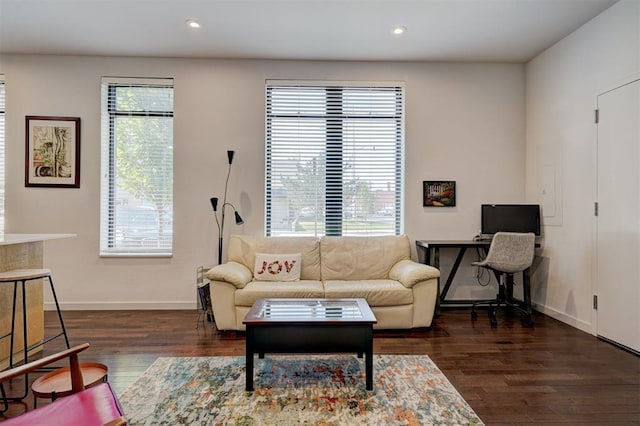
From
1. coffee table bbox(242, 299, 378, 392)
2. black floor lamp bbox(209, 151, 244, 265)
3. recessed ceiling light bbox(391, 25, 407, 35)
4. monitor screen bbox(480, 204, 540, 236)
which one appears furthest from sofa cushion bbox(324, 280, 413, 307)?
recessed ceiling light bbox(391, 25, 407, 35)

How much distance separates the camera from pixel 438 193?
170 inches

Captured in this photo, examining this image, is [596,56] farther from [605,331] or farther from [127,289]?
[127,289]

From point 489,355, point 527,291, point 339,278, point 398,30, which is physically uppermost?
point 398,30

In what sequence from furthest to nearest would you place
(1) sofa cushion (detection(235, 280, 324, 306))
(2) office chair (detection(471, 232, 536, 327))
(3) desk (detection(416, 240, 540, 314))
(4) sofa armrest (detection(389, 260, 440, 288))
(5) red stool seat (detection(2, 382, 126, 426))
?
(3) desk (detection(416, 240, 540, 314)), (2) office chair (detection(471, 232, 536, 327)), (4) sofa armrest (detection(389, 260, 440, 288)), (1) sofa cushion (detection(235, 280, 324, 306)), (5) red stool seat (detection(2, 382, 126, 426))

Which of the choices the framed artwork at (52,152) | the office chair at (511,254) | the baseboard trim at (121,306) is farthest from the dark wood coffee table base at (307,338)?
the framed artwork at (52,152)

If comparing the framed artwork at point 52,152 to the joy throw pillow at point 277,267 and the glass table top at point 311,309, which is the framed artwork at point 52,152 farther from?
the glass table top at point 311,309

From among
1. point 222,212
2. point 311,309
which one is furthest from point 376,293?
point 222,212

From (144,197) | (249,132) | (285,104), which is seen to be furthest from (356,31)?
(144,197)

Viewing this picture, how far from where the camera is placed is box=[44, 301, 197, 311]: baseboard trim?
4098 mm

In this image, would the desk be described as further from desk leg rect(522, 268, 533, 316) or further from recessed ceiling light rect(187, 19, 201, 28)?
recessed ceiling light rect(187, 19, 201, 28)

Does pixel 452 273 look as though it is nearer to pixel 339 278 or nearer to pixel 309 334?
pixel 339 278

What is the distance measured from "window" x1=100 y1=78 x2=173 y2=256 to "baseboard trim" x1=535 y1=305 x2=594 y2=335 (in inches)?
175

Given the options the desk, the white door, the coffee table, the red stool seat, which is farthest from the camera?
the desk

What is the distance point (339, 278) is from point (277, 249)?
0.77 meters
